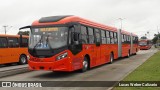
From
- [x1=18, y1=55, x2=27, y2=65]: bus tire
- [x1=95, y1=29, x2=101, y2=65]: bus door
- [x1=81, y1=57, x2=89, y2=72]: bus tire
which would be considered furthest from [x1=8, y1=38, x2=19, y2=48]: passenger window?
[x1=81, y1=57, x2=89, y2=72]: bus tire

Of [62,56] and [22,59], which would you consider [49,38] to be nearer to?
[62,56]

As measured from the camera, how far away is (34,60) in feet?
49.0

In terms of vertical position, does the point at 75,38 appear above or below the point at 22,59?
above

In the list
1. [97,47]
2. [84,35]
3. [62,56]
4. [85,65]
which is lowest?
[85,65]

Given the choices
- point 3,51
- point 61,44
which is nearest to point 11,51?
point 3,51

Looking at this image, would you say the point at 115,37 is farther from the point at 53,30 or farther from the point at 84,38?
the point at 53,30

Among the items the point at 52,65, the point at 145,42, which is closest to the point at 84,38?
the point at 52,65

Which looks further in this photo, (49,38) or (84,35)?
(84,35)

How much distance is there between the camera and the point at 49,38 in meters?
14.9

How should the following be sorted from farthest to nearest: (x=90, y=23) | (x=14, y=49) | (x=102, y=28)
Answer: (x=14, y=49), (x=102, y=28), (x=90, y=23)

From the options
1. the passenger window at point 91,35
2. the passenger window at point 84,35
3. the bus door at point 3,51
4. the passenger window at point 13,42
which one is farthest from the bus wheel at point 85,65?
the passenger window at point 13,42

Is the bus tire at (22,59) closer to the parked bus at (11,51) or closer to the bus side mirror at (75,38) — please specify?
the parked bus at (11,51)

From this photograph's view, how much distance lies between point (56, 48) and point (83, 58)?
2.84 meters

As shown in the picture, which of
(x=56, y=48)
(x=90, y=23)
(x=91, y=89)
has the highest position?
(x=90, y=23)
